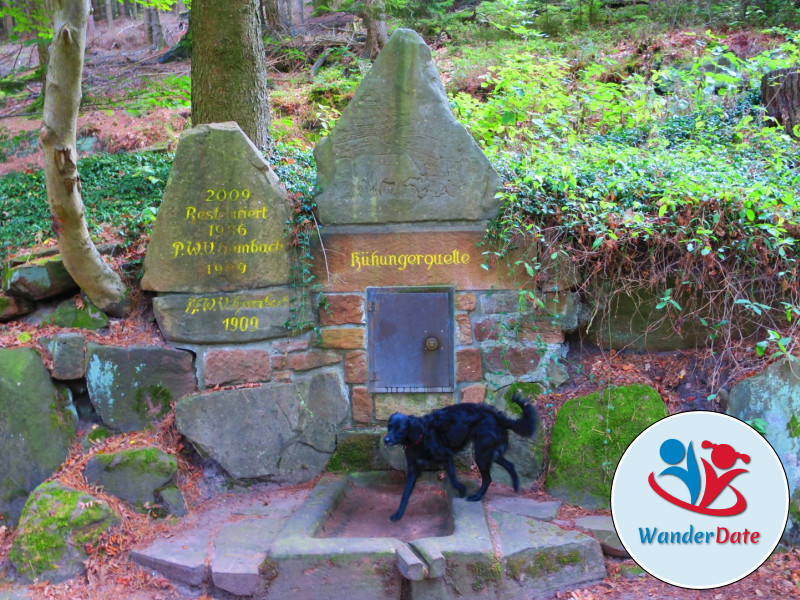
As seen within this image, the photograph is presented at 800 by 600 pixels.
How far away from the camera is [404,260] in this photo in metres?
4.22

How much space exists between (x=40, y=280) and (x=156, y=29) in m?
14.5

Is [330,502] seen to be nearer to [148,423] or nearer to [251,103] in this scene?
[148,423]

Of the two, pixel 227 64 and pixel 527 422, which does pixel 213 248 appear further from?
pixel 527 422

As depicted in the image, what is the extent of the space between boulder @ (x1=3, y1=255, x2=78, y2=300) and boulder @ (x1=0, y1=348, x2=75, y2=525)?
0.47 meters

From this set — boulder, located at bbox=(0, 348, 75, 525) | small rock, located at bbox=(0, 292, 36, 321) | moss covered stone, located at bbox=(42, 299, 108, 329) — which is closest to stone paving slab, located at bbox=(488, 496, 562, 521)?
boulder, located at bbox=(0, 348, 75, 525)

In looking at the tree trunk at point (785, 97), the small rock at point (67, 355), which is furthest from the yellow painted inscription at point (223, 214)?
the tree trunk at point (785, 97)

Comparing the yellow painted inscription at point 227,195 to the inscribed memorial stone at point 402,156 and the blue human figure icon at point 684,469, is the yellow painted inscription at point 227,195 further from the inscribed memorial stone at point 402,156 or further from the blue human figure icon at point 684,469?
the blue human figure icon at point 684,469

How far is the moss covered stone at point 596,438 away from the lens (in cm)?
380

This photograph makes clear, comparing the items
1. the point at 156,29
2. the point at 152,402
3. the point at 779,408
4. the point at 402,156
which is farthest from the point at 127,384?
the point at 156,29

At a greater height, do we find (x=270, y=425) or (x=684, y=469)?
(x=684, y=469)

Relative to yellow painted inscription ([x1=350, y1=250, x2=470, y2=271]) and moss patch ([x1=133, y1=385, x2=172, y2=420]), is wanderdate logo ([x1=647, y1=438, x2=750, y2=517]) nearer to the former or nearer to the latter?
yellow painted inscription ([x1=350, y1=250, x2=470, y2=271])

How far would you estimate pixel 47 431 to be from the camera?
401 cm

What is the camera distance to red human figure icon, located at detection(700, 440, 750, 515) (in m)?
2.99

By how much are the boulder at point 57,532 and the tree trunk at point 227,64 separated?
3239 mm
